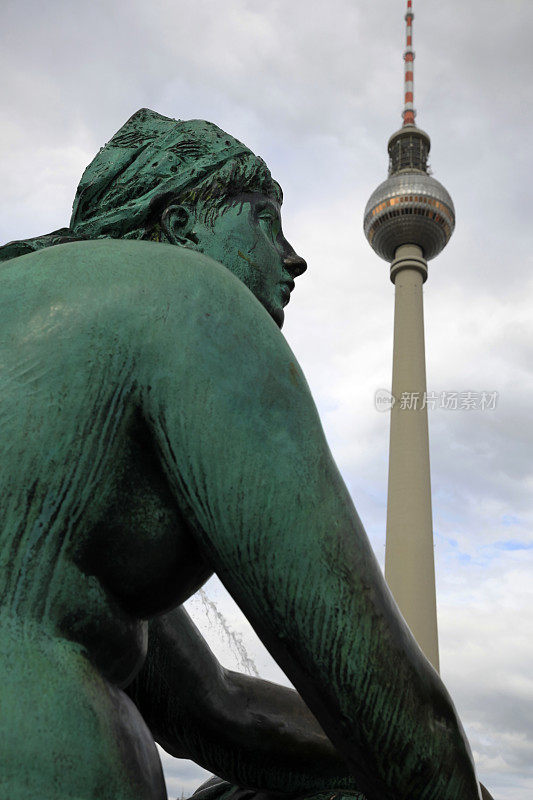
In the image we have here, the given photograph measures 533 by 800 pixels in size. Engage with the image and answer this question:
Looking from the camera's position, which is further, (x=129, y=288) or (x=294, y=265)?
(x=294, y=265)

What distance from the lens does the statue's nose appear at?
2.20 metres

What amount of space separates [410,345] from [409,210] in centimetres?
782

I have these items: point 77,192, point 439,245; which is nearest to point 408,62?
point 439,245

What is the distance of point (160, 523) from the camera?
1.41 meters

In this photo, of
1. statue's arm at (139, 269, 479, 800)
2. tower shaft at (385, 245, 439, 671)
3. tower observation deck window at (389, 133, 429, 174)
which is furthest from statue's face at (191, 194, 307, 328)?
tower observation deck window at (389, 133, 429, 174)

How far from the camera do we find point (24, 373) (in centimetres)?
136

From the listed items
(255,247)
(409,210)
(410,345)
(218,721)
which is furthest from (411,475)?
(255,247)

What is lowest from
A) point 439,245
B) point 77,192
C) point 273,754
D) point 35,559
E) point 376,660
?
point 273,754

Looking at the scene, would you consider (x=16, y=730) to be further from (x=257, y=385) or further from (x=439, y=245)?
(x=439, y=245)

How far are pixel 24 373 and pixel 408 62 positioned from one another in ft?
173

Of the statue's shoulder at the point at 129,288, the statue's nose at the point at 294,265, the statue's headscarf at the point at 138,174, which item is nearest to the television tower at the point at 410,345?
the statue's nose at the point at 294,265

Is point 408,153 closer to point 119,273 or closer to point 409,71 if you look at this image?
point 409,71

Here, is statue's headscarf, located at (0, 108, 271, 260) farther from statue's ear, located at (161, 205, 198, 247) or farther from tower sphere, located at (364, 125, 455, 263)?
tower sphere, located at (364, 125, 455, 263)

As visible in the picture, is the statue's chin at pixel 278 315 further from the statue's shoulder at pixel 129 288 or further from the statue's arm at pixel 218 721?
the statue's arm at pixel 218 721
